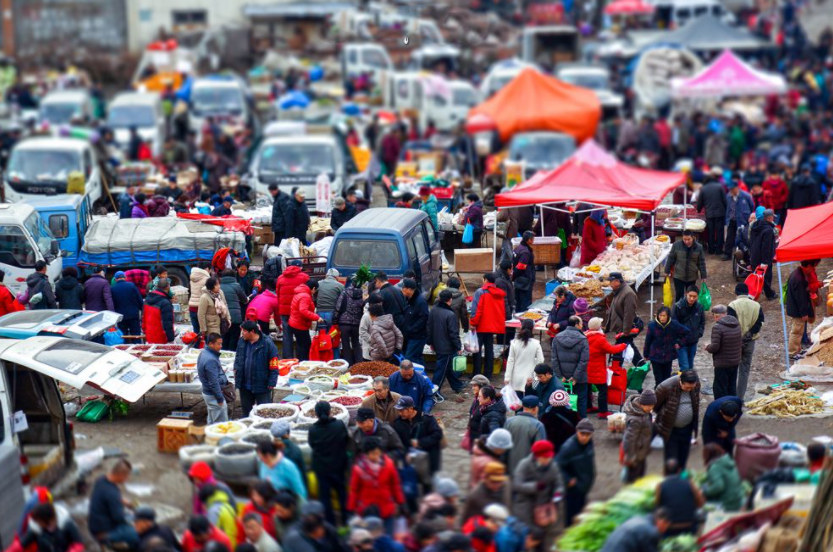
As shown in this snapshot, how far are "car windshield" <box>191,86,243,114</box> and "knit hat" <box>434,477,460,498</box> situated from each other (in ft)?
83.4

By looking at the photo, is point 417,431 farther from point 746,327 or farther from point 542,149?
point 542,149

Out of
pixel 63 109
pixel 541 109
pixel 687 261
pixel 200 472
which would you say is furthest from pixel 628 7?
pixel 200 472

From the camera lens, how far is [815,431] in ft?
46.4

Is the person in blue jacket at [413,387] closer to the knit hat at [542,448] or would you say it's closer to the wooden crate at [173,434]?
the wooden crate at [173,434]

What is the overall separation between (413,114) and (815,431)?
23.5 m

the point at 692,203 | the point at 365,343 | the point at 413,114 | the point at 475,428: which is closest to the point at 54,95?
the point at 413,114

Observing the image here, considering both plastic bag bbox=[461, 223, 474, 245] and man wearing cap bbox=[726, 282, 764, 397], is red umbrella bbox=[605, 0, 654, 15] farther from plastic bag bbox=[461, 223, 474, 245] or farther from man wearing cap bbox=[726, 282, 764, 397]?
man wearing cap bbox=[726, 282, 764, 397]

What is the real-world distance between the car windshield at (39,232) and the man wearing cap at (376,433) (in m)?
7.85

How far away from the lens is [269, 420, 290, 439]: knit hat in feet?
40.5

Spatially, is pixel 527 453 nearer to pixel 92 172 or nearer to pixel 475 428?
pixel 475 428

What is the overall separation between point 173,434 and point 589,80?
28361mm

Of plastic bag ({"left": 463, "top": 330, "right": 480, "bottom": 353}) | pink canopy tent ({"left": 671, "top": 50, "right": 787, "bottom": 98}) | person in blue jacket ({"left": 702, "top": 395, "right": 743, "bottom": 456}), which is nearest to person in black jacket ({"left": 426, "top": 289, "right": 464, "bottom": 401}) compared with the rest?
plastic bag ({"left": 463, "top": 330, "right": 480, "bottom": 353})

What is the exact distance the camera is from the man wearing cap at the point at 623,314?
15.4 metres

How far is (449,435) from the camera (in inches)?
562
